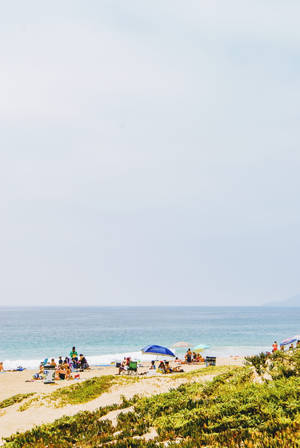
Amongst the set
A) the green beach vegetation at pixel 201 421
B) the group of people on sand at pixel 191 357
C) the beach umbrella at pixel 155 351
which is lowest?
the group of people on sand at pixel 191 357

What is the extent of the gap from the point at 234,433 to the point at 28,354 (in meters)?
52.6

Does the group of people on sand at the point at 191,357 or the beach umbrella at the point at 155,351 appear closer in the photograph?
the beach umbrella at the point at 155,351

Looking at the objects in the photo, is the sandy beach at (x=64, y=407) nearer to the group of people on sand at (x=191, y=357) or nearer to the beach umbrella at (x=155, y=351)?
the beach umbrella at (x=155, y=351)

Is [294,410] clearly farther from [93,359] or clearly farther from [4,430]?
[93,359]

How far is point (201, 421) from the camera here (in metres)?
8.31

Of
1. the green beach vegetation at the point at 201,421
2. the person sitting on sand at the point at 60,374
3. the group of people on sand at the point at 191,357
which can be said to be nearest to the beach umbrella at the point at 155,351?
the group of people on sand at the point at 191,357

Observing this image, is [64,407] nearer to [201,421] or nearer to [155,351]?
[201,421]

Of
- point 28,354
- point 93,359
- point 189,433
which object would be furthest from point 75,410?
point 28,354

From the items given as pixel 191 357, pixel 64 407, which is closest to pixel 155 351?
pixel 191 357

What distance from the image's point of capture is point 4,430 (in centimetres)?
1196

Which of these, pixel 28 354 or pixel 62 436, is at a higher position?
pixel 62 436

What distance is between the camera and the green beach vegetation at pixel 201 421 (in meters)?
7.02

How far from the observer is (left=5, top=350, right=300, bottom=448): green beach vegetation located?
23.0ft

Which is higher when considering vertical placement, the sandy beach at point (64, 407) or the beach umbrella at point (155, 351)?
the sandy beach at point (64, 407)
